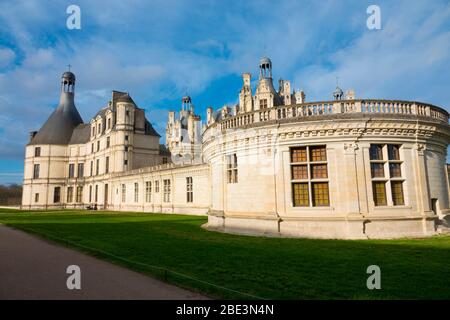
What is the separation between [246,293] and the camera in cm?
588

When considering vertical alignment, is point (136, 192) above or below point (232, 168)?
below

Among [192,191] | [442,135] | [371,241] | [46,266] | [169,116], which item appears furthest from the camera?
[169,116]

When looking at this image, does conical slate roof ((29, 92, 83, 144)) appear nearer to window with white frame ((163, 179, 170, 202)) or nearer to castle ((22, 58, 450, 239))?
window with white frame ((163, 179, 170, 202))

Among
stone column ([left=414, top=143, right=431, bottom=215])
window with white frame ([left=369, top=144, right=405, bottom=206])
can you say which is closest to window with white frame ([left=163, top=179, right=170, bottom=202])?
window with white frame ([left=369, top=144, right=405, bottom=206])

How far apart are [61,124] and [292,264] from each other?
7010 cm

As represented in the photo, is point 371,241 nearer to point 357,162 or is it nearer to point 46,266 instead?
point 357,162

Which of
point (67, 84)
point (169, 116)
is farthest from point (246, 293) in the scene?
point (169, 116)

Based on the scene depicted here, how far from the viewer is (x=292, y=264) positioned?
27.4 ft

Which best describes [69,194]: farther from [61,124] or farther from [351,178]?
[351,178]

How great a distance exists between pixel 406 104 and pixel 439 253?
7.52 metres

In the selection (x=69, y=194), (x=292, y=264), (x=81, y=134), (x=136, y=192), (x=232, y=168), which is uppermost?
(x=81, y=134)

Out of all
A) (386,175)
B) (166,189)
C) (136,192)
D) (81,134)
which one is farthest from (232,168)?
(81,134)

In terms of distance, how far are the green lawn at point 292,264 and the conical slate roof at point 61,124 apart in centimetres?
6108

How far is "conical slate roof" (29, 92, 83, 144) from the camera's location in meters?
64.9
